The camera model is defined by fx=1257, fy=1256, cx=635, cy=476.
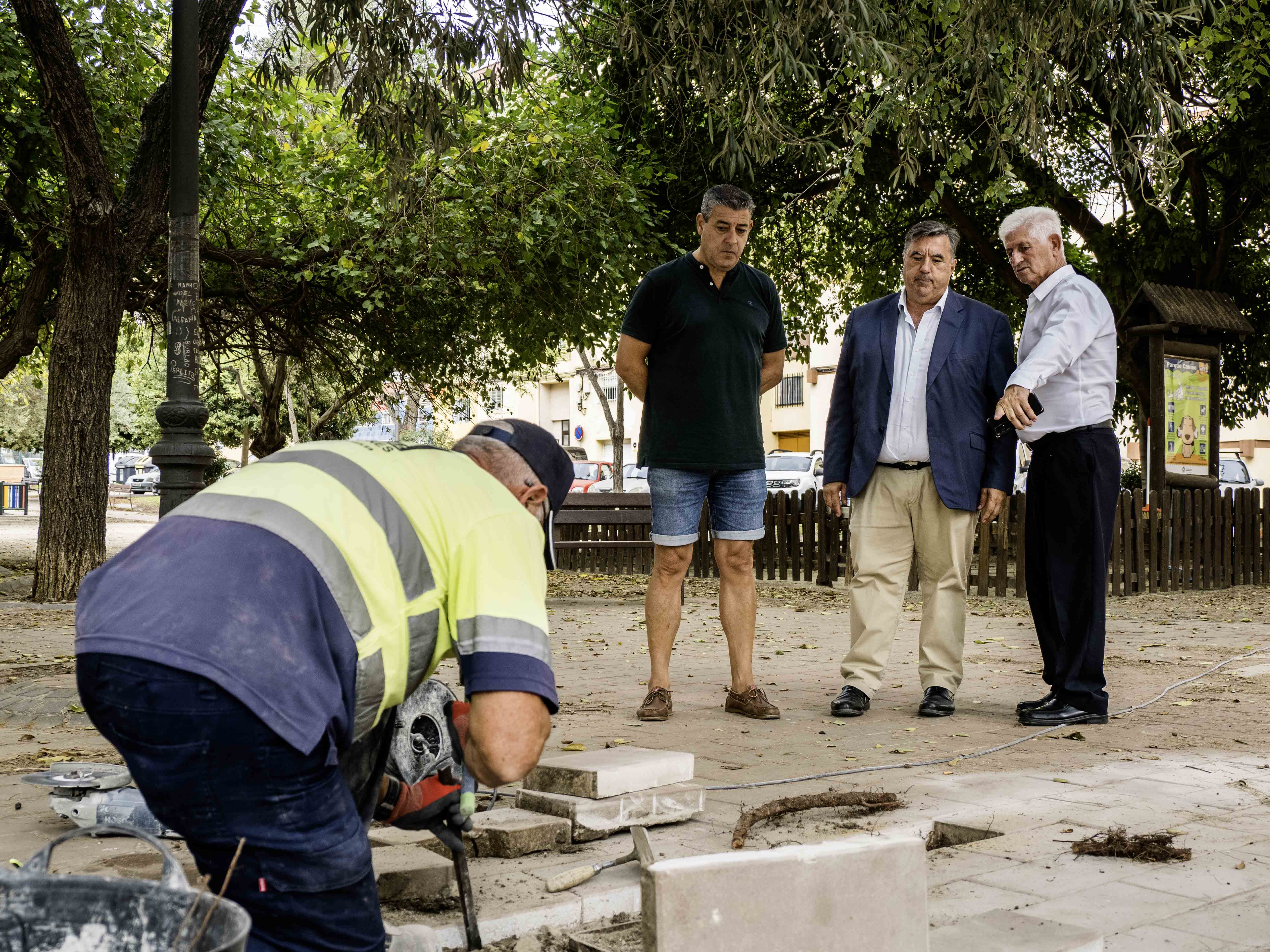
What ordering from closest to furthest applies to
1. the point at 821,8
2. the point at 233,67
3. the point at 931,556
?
1. the point at 931,556
2. the point at 821,8
3. the point at 233,67

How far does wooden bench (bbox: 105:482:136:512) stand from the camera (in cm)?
4356

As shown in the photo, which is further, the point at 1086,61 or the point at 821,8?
the point at 1086,61

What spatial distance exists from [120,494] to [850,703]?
55655 millimetres

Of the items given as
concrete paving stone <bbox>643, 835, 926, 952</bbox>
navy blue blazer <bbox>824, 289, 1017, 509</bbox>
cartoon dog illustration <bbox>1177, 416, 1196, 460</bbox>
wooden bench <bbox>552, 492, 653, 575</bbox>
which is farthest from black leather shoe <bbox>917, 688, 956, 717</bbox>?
cartoon dog illustration <bbox>1177, 416, 1196, 460</bbox>

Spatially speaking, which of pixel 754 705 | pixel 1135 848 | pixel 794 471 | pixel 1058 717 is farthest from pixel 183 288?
pixel 794 471

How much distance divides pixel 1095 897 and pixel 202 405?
175 inches

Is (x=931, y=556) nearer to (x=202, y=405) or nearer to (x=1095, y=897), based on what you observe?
(x=1095, y=897)

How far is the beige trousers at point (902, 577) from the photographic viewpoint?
18.9ft

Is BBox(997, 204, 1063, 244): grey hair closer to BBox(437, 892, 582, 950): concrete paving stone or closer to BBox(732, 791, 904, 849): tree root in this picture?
BBox(732, 791, 904, 849): tree root

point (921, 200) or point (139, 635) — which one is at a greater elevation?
point (921, 200)

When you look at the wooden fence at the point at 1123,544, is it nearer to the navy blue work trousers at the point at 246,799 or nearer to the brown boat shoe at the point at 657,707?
the brown boat shoe at the point at 657,707

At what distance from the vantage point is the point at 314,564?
209cm

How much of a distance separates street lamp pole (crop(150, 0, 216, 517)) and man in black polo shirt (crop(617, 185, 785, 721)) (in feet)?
6.72

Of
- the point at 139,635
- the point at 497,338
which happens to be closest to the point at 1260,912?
the point at 139,635
